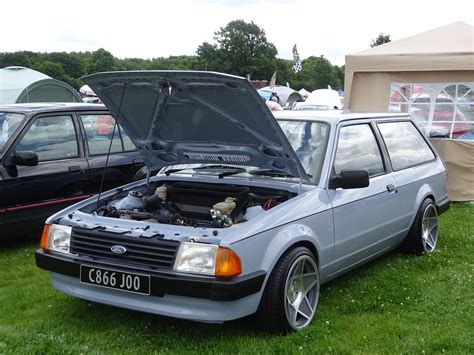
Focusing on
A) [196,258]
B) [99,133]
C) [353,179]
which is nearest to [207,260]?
[196,258]

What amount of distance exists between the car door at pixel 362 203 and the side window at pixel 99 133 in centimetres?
319

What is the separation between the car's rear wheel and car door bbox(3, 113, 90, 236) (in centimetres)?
320

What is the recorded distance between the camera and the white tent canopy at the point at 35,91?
55.5ft

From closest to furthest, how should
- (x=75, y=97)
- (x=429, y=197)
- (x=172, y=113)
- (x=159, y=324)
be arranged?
(x=159, y=324) → (x=172, y=113) → (x=429, y=197) → (x=75, y=97)

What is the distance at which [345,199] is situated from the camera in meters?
4.39

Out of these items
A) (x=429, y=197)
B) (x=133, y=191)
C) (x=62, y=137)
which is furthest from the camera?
(x=62, y=137)

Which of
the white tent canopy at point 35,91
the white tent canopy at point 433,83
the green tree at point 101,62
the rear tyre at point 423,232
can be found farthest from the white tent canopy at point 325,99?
the green tree at point 101,62

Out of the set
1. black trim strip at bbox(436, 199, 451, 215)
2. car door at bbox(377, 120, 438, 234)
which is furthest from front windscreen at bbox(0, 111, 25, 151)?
black trim strip at bbox(436, 199, 451, 215)

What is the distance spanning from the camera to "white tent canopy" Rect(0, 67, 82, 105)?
666 inches

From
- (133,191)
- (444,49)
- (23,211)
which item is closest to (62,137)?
(23,211)

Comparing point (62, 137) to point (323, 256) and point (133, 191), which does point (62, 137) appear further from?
point (323, 256)

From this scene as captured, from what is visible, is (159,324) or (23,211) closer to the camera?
(159,324)

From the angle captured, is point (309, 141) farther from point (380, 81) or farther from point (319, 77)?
point (319, 77)

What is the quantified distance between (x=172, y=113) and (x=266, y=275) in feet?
4.93
